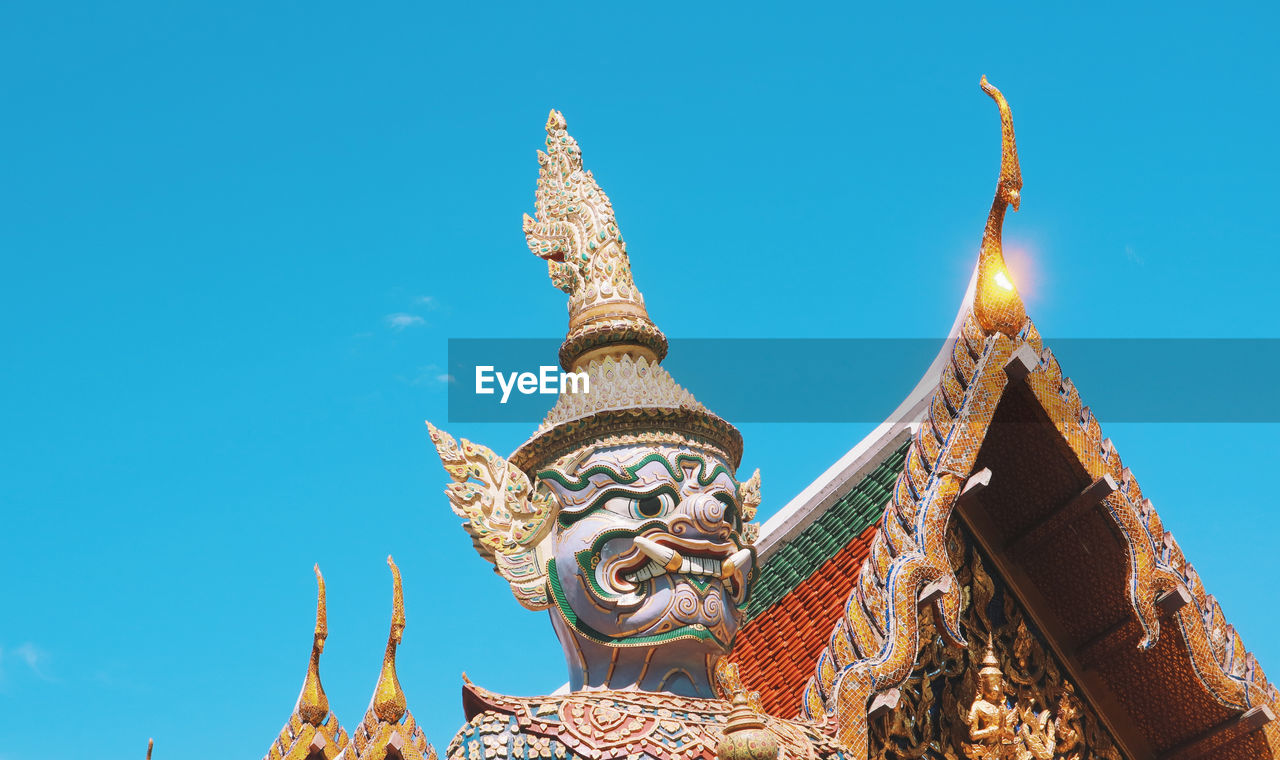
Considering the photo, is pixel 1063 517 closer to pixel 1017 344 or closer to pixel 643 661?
pixel 1017 344

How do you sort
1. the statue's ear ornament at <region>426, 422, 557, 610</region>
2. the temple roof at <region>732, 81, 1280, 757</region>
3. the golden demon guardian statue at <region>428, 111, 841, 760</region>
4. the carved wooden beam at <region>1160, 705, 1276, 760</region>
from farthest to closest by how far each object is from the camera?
the carved wooden beam at <region>1160, 705, 1276, 760</region> → the temple roof at <region>732, 81, 1280, 757</region> → the statue's ear ornament at <region>426, 422, 557, 610</region> → the golden demon guardian statue at <region>428, 111, 841, 760</region>

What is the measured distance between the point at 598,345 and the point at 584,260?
490 mm

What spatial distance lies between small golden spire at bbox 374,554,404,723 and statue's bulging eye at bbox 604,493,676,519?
96cm

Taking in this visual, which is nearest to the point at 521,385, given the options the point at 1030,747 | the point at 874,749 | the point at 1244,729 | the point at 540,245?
the point at 540,245

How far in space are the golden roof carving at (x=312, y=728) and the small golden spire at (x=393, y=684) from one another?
0.35 meters

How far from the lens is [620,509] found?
9078 mm

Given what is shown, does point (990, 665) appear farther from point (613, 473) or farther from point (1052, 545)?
point (613, 473)

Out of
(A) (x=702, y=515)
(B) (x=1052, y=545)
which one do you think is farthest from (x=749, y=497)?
(B) (x=1052, y=545)

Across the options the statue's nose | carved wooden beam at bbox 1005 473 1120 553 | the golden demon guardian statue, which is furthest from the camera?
carved wooden beam at bbox 1005 473 1120 553

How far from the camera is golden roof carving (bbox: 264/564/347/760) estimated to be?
912 cm

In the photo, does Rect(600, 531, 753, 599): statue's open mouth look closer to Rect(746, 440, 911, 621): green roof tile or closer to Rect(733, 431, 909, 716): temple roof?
Rect(733, 431, 909, 716): temple roof

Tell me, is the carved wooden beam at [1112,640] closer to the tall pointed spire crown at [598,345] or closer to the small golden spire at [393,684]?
the tall pointed spire crown at [598,345]

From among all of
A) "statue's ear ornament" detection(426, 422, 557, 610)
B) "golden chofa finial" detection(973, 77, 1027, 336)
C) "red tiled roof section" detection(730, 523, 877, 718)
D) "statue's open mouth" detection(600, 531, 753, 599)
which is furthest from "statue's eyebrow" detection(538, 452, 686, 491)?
"red tiled roof section" detection(730, 523, 877, 718)

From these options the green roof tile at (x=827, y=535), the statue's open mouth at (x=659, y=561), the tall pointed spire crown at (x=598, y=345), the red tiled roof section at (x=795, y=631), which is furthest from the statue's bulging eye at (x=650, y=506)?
the green roof tile at (x=827, y=535)
